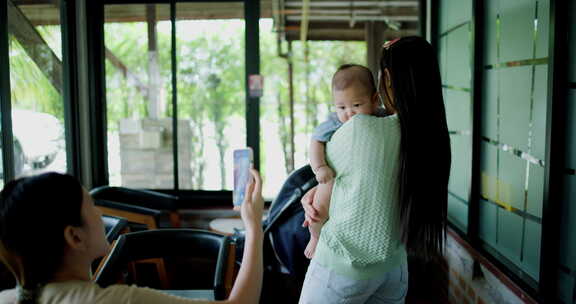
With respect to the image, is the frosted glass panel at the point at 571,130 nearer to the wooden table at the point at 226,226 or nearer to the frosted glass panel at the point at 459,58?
the frosted glass panel at the point at 459,58

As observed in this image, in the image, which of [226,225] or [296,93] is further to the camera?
[296,93]

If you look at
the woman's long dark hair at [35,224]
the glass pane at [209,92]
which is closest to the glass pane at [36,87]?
the glass pane at [209,92]

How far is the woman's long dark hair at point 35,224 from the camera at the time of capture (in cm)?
107

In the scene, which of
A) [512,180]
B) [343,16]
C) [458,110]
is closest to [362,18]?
[343,16]

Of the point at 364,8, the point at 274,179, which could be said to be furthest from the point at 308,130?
the point at 364,8

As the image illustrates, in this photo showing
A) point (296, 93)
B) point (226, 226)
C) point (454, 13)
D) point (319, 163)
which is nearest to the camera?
point (319, 163)

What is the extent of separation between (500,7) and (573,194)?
1.03m

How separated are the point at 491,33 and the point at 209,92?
2575mm

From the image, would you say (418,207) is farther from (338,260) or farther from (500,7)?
(500,7)

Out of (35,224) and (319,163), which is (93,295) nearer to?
(35,224)

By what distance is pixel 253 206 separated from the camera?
124cm

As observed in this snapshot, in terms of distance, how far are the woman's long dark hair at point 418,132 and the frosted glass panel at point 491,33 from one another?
1408 millimetres

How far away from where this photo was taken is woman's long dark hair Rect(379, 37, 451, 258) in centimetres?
128

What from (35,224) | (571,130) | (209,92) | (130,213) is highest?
(209,92)
